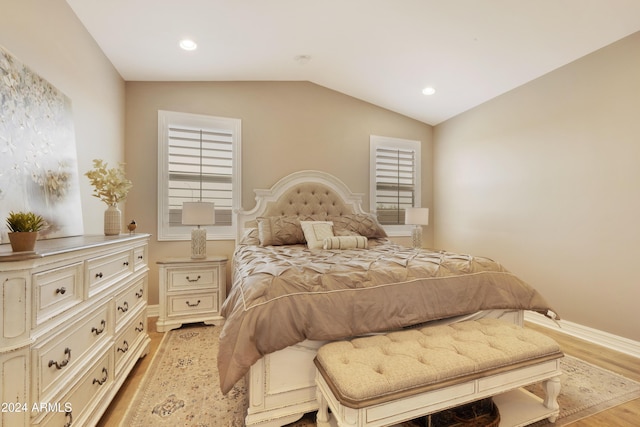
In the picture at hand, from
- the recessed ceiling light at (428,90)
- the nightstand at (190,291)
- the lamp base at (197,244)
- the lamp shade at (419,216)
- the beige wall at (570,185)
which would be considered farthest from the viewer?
the lamp shade at (419,216)

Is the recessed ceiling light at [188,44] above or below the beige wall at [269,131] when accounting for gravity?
above

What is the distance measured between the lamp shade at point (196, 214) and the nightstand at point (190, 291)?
39 cm

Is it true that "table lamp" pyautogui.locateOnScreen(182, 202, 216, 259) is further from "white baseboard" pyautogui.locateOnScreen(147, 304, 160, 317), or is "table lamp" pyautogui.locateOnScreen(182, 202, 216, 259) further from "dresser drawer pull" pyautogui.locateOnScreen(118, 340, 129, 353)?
"dresser drawer pull" pyautogui.locateOnScreen(118, 340, 129, 353)

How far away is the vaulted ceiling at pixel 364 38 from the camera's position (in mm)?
2197

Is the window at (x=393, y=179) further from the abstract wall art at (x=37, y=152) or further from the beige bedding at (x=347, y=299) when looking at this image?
the abstract wall art at (x=37, y=152)

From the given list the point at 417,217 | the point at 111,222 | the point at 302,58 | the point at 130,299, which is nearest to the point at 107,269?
the point at 130,299

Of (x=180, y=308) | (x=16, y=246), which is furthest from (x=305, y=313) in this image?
(x=180, y=308)

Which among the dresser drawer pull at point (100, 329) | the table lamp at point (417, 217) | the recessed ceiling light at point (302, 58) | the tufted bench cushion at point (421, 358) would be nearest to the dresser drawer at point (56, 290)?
the dresser drawer pull at point (100, 329)

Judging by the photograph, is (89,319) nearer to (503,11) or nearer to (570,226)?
(503,11)

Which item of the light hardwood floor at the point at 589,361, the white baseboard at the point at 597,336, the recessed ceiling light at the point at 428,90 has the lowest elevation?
the light hardwood floor at the point at 589,361

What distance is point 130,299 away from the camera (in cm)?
186

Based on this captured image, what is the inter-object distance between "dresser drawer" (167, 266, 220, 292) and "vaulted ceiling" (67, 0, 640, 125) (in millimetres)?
2142

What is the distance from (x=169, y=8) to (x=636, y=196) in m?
4.00

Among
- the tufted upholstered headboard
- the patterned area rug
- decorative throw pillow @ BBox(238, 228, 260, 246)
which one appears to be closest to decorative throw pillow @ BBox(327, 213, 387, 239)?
the tufted upholstered headboard
